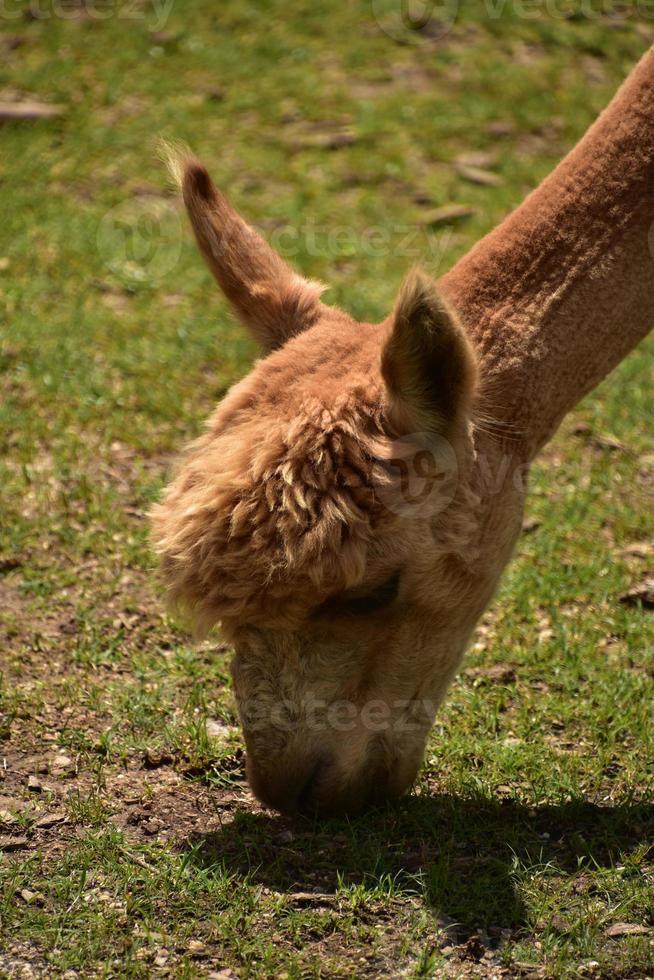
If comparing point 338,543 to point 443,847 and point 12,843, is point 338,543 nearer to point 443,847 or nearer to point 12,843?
point 443,847

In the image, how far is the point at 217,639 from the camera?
15.4 feet

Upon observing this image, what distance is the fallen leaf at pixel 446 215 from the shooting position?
8.66m

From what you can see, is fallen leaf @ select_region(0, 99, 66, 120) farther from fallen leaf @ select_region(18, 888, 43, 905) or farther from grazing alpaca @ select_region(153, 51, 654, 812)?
fallen leaf @ select_region(18, 888, 43, 905)

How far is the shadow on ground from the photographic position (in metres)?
3.63

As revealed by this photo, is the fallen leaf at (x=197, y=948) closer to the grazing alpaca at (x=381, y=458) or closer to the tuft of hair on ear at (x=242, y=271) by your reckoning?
the grazing alpaca at (x=381, y=458)

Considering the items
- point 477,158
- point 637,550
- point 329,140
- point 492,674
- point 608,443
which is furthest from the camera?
point 329,140

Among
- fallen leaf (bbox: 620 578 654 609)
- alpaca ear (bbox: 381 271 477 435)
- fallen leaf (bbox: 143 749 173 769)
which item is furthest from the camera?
fallen leaf (bbox: 620 578 654 609)

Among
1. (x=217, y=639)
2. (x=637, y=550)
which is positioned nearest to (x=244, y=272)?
(x=217, y=639)

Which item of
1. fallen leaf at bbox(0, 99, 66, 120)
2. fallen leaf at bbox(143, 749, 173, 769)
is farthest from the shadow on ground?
fallen leaf at bbox(0, 99, 66, 120)

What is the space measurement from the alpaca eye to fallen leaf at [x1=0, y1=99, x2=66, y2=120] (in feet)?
23.9

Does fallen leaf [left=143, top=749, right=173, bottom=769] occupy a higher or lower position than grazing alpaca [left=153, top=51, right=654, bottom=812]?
lower

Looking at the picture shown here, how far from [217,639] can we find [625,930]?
6.39 ft

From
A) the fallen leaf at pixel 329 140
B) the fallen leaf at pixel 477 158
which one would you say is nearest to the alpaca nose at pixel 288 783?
the fallen leaf at pixel 477 158

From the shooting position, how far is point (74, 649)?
4.88 m
